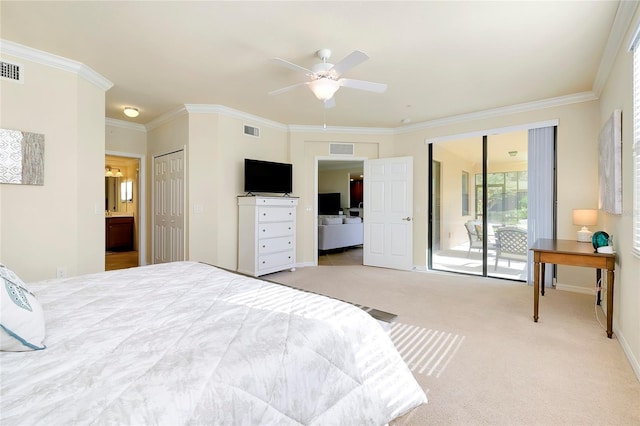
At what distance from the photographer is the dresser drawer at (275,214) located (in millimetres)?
4777

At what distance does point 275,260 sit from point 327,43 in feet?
10.9

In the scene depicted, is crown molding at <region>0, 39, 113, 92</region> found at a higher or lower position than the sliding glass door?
higher

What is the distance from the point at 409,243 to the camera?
551 centimetres

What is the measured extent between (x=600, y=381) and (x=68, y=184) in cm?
500

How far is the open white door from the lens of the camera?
5.53 metres

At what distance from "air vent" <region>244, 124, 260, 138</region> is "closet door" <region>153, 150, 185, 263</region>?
108 centimetres

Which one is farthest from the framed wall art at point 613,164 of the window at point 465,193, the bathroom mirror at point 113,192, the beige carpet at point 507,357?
the bathroom mirror at point 113,192

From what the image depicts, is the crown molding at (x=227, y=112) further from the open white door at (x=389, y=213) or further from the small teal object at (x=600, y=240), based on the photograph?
the small teal object at (x=600, y=240)

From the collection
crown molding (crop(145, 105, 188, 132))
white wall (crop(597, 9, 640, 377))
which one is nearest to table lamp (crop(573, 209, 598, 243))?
white wall (crop(597, 9, 640, 377))

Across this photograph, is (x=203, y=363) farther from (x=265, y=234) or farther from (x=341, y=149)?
(x=341, y=149)

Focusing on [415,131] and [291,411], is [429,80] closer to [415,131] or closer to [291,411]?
[415,131]

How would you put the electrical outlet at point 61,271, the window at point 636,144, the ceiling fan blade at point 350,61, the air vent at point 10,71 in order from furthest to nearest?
Answer: the electrical outlet at point 61,271, the air vent at point 10,71, the ceiling fan blade at point 350,61, the window at point 636,144

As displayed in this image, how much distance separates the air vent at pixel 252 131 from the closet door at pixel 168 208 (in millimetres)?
1080

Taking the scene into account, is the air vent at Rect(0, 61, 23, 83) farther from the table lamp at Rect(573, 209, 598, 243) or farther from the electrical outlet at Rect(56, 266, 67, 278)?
the table lamp at Rect(573, 209, 598, 243)
